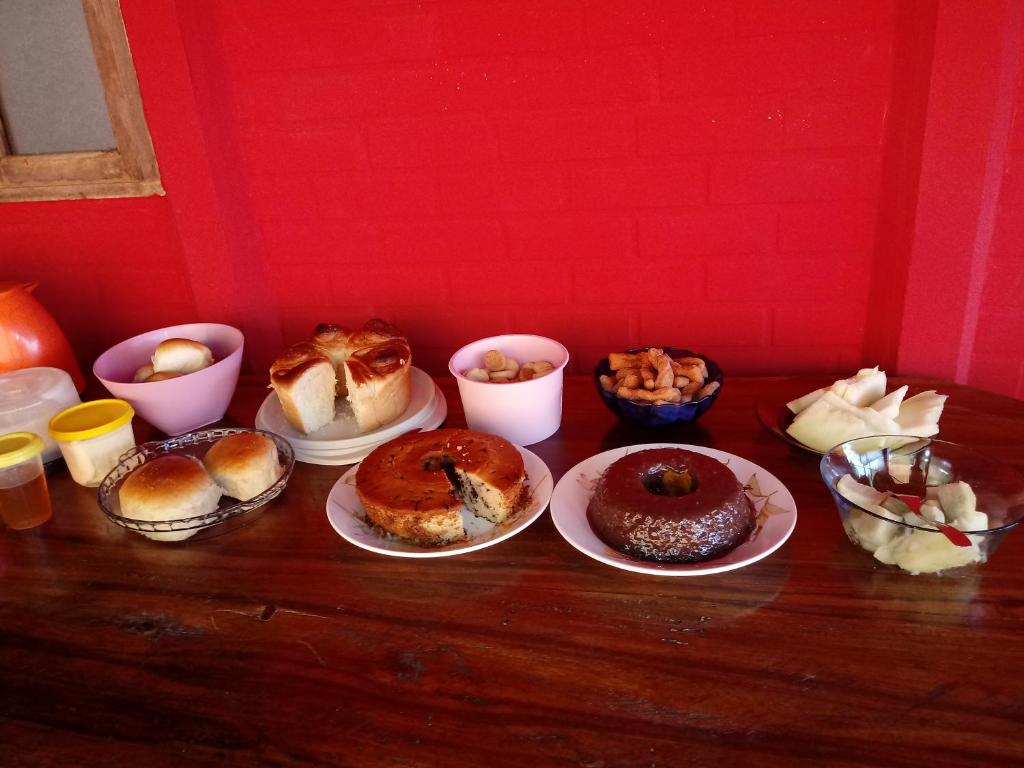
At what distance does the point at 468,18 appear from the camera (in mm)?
1294

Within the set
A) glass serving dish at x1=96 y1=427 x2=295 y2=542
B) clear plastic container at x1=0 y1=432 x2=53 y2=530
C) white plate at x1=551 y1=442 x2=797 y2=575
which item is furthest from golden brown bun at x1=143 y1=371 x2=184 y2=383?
white plate at x1=551 y1=442 x2=797 y2=575

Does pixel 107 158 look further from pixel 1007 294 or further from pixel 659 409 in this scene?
pixel 1007 294

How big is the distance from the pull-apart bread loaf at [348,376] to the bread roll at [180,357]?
15 centimetres

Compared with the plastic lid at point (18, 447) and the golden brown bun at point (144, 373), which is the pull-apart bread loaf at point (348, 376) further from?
the plastic lid at point (18, 447)

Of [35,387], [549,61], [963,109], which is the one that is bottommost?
[35,387]

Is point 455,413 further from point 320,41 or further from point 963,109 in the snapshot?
point 963,109

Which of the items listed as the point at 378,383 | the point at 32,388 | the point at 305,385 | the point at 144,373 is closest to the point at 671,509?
the point at 378,383

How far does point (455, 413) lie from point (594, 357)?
0.33 metres

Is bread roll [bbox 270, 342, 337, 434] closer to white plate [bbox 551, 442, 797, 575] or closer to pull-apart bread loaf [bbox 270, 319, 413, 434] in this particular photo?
pull-apart bread loaf [bbox 270, 319, 413, 434]

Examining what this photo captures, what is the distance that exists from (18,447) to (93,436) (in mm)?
96

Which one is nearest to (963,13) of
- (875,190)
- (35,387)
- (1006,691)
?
(875,190)

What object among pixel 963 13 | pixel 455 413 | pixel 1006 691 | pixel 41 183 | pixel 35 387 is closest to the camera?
pixel 1006 691

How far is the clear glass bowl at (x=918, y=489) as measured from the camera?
86 cm

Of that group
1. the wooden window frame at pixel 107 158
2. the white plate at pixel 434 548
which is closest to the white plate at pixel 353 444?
the white plate at pixel 434 548
